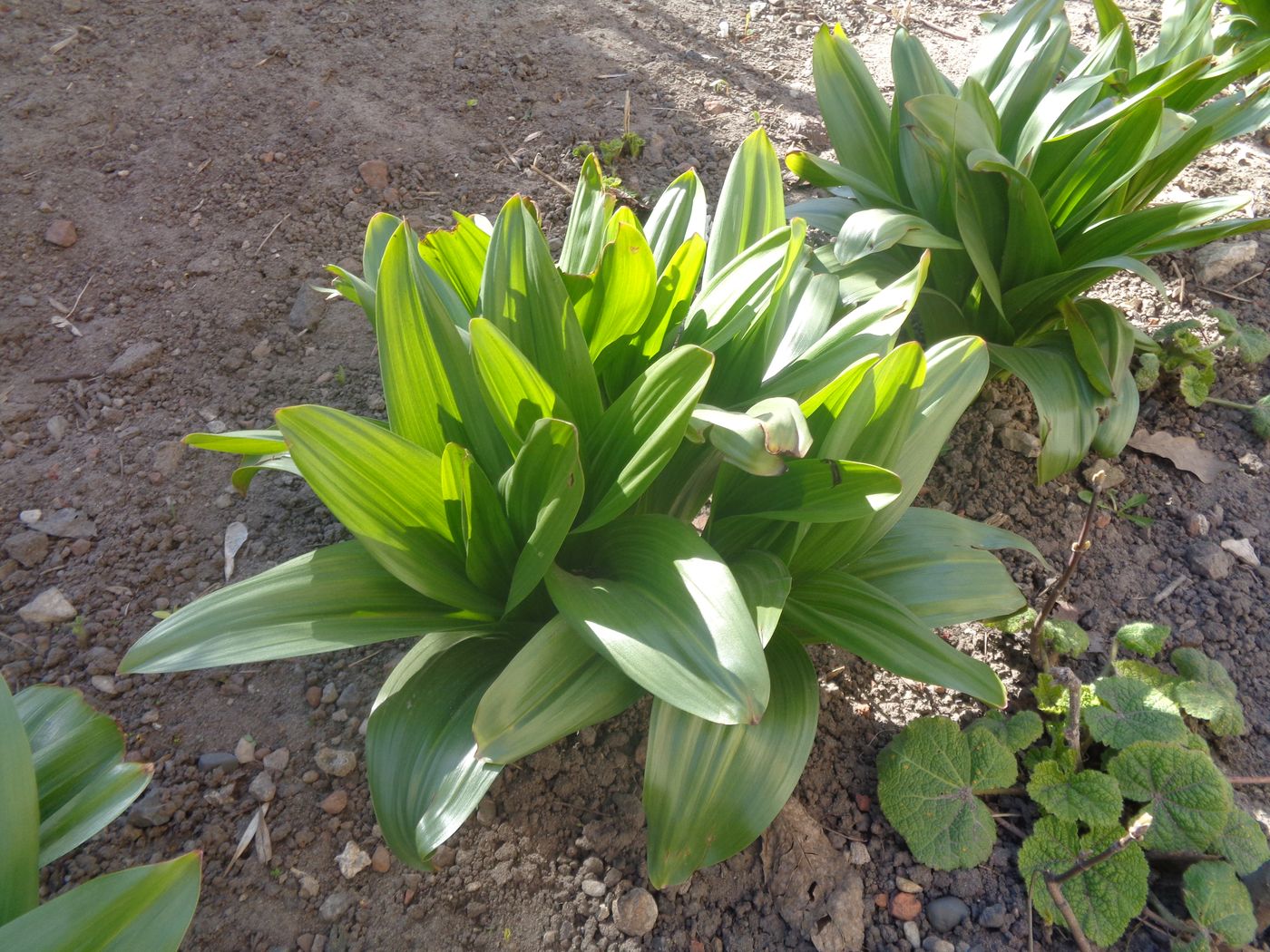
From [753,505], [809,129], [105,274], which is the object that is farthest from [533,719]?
[809,129]

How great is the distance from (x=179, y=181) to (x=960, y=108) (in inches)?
94.0

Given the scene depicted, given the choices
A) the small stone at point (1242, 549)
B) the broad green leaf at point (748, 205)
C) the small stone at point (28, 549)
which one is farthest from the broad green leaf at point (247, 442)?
the small stone at point (1242, 549)

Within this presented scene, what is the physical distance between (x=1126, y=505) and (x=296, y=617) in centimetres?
215

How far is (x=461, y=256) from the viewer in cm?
175

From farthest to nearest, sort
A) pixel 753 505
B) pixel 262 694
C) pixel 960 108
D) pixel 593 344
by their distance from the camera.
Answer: pixel 960 108 < pixel 262 694 < pixel 593 344 < pixel 753 505

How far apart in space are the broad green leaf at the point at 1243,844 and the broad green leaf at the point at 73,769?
183cm

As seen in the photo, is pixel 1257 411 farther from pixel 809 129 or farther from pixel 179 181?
pixel 179 181

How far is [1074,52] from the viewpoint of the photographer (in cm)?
280

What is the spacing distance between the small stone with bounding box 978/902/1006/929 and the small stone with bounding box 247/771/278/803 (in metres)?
1.33

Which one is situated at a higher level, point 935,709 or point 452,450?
point 452,450

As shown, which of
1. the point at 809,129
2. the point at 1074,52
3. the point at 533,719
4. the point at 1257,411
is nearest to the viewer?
the point at 533,719

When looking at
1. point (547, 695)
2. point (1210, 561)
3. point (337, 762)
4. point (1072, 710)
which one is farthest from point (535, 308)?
point (1210, 561)

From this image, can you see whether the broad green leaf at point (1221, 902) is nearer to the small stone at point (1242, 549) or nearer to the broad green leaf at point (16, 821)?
the small stone at point (1242, 549)

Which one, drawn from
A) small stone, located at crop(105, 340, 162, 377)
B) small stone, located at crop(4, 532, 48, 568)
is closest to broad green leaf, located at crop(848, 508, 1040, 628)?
small stone, located at crop(4, 532, 48, 568)
